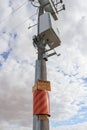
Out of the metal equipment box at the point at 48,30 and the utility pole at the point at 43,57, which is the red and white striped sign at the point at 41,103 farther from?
the metal equipment box at the point at 48,30

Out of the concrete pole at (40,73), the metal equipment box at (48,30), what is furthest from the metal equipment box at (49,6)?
the concrete pole at (40,73)

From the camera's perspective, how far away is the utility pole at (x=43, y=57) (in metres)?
10.9

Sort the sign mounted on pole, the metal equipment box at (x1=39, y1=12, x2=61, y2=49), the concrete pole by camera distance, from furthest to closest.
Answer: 1. the metal equipment box at (x1=39, y1=12, x2=61, y2=49)
2. the sign mounted on pole
3. the concrete pole

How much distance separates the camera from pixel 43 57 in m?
12.7

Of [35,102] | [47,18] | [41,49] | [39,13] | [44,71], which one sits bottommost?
[35,102]

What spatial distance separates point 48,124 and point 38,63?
3.37 metres

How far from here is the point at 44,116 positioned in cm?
1083

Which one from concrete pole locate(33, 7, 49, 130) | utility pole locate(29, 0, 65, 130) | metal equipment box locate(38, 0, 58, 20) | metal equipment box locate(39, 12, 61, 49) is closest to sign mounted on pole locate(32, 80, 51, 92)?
utility pole locate(29, 0, 65, 130)

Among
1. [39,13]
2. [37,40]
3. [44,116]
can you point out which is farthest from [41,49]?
[44,116]

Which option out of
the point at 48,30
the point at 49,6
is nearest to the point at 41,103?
the point at 48,30

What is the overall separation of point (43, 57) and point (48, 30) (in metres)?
1.85

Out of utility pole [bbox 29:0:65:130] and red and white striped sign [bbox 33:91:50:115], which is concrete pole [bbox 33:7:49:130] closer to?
utility pole [bbox 29:0:65:130]

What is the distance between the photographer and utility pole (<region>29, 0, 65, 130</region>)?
429 inches

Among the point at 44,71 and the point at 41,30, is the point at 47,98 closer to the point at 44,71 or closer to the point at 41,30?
the point at 44,71
